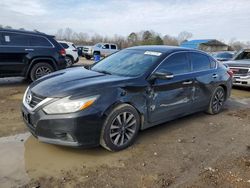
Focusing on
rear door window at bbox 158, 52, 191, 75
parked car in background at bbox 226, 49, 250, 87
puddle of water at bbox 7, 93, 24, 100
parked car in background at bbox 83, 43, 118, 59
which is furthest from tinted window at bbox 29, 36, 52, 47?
parked car in background at bbox 83, 43, 118, 59

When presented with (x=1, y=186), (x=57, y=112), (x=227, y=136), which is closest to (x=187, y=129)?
(x=227, y=136)

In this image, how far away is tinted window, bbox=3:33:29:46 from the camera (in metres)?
8.92

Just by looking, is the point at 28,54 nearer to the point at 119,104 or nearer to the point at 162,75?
the point at 162,75

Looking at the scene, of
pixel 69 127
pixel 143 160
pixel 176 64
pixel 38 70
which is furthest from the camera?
pixel 38 70

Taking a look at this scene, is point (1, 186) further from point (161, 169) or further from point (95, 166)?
point (161, 169)

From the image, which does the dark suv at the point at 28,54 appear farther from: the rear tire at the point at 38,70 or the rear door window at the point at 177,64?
the rear door window at the point at 177,64

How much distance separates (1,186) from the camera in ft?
10.8

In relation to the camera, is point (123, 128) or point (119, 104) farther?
point (123, 128)

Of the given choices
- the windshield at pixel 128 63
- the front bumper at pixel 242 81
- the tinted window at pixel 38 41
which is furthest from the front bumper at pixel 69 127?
the front bumper at pixel 242 81

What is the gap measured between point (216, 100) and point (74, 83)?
12.3ft

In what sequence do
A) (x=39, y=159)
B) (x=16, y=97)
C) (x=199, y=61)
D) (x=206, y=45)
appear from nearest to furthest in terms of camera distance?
(x=39, y=159) → (x=199, y=61) → (x=16, y=97) → (x=206, y=45)

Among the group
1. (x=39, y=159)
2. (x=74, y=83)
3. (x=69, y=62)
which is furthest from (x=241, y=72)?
(x=69, y=62)

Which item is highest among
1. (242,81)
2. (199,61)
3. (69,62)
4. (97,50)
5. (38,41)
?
(38,41)

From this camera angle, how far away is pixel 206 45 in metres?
61.5
